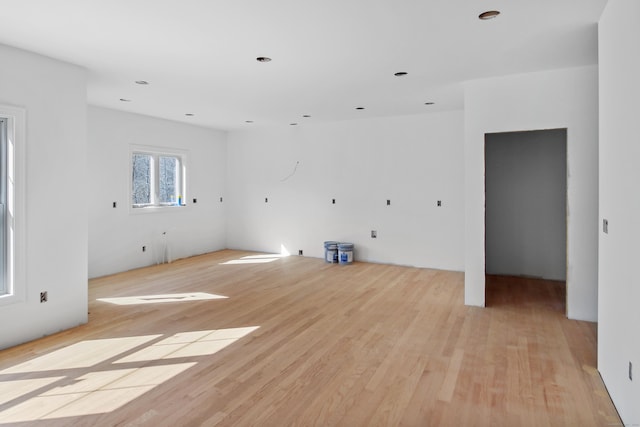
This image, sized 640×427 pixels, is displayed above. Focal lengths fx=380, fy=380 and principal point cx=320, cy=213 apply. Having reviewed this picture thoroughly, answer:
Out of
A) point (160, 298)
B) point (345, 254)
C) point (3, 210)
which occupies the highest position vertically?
point (3, 210)

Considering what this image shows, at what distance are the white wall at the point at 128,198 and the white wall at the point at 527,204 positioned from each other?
17.1 ft

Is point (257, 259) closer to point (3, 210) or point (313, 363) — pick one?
point (3, 210)

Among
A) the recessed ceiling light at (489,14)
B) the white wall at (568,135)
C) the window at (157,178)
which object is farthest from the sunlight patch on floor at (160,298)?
the recessed ceiling light at (489,14)

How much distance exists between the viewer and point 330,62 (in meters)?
3.66

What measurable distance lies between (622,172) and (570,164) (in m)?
1.80

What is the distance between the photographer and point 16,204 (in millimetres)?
3244

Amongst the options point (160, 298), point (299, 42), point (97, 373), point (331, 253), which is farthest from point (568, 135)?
point (160, 298)

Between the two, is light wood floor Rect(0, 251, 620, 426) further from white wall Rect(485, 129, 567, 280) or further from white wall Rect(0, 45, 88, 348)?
white wall Rect(485, 129, 567, 280)

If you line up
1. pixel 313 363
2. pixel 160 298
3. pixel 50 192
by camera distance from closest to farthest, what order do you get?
pixel 313 363, pixel 50 192, pixel 160 298

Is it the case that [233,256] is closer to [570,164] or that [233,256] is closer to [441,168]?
[441,168]

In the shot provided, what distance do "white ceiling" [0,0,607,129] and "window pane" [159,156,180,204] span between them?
6.97 ft

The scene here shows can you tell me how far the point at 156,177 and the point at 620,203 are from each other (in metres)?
6.49

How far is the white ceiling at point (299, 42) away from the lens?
8.44 ft

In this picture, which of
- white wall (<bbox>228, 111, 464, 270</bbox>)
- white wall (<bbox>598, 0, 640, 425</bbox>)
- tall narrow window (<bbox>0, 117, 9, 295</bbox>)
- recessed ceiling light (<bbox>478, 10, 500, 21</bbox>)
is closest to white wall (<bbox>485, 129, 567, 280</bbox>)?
white wall (<bbox>228, 111, 464, 270</bbox>)
